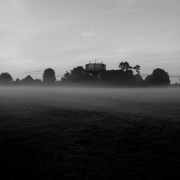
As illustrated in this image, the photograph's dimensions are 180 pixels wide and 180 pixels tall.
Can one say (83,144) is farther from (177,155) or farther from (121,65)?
(121,65)

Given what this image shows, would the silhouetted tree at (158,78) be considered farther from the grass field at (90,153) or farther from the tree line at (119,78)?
the grass field at (90,153)

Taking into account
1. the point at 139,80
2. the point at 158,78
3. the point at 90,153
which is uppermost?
the point at 158,78

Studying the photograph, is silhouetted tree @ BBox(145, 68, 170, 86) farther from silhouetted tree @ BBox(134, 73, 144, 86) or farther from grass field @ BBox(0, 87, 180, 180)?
grass field @ BBox(0, 87, 180, 180)

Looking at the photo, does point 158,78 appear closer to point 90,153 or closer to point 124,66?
point 124,66

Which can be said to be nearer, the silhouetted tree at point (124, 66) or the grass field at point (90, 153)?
the grass field at point (90, 153)

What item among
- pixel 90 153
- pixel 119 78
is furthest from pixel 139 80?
pixel 90 153

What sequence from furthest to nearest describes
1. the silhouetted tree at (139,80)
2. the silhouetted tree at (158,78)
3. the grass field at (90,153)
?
the silhouetted tree at (158,78) < the silhouetted tree at (139,80) < the grass field at (90,153)

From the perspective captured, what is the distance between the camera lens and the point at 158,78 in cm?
16075

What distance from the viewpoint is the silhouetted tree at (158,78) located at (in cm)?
15962

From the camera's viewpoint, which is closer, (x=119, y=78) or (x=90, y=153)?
(x=90, y=153)

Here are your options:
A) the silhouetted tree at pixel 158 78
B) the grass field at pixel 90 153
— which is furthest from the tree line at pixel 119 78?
the grass field at pixel 90 153

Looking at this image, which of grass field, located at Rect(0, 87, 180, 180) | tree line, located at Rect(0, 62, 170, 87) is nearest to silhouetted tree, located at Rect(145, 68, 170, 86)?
tree line, located at Rect(0, 62, 170, 87)

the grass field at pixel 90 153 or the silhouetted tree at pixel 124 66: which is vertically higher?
the silhouetted tree at pixel 124 66

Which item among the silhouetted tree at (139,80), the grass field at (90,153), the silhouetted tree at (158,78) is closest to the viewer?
the grass field at (90,153)
